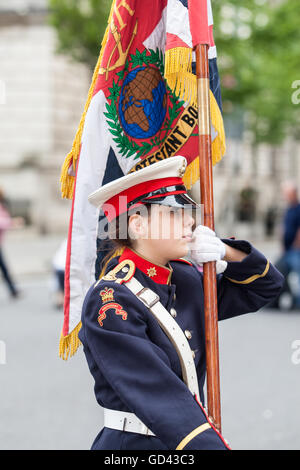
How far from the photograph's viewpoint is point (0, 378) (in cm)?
630

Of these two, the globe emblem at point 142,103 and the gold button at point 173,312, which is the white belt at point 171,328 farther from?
the globe emblem at point 142,103

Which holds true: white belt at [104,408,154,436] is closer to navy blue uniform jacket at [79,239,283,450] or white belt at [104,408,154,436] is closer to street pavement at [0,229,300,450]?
navy blue uniform jacket at [79,239,283,450]

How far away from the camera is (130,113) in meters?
2.41

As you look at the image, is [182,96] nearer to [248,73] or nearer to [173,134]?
[173,134]

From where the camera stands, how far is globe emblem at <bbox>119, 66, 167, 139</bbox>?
2.40 meters

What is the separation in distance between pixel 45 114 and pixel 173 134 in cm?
2327

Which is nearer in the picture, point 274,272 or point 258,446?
point 274,272

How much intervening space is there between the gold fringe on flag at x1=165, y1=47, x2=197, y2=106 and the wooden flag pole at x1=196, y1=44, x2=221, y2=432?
0.05 m

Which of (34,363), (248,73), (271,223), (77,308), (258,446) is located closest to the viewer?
(77,308)

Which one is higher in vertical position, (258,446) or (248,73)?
(248,73)

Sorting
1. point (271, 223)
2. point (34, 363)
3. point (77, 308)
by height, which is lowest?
point (271, 223)

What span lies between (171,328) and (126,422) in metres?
0.30

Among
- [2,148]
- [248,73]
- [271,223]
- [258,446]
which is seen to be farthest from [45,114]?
[258,446]

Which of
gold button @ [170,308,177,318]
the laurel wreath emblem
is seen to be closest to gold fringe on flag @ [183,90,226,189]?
the laurel wreath emblem
